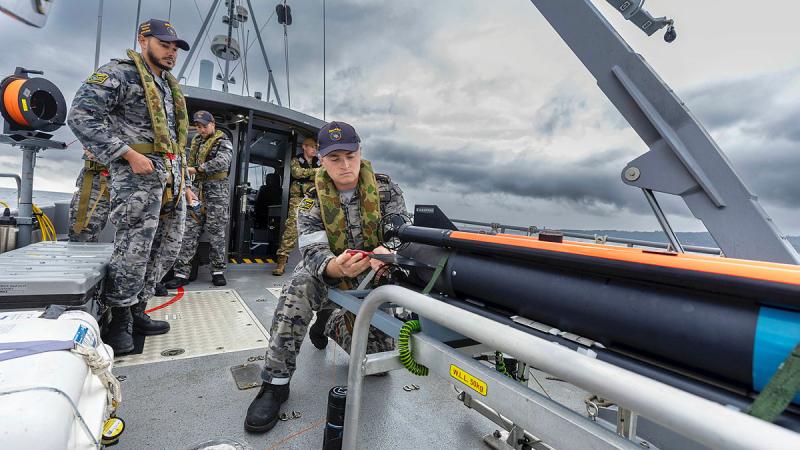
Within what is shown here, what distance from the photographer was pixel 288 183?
5352 mm

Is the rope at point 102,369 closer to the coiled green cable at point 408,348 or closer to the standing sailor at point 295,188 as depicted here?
the coiled green cable at point 408,348

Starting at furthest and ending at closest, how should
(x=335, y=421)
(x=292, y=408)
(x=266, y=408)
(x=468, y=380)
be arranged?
(x=292, y=408) → (x=266, y=408) → (x=335, y=421) → (x=468, y=380)

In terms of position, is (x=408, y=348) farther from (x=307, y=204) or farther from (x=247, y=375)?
(x=247, y=375)

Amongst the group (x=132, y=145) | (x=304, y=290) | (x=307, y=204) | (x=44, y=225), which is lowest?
(x=304, y=290)

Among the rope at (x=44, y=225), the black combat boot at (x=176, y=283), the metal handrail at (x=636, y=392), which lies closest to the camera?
the metal handrail at (x=636, y=392)

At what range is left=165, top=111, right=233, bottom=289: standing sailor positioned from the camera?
3.94 meters

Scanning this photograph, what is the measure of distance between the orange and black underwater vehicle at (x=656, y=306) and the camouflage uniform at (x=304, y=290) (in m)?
0.90

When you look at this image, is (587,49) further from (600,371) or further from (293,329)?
(293,329)

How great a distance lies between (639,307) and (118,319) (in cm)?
266

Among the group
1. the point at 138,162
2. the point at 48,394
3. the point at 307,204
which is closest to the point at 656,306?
the point at 48,394

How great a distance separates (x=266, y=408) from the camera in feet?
5.23

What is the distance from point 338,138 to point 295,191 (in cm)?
357

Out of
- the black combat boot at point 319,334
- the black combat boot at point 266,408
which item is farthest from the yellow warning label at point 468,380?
the black combat boot at point 319,334

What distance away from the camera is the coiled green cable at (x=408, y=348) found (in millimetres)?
1021
